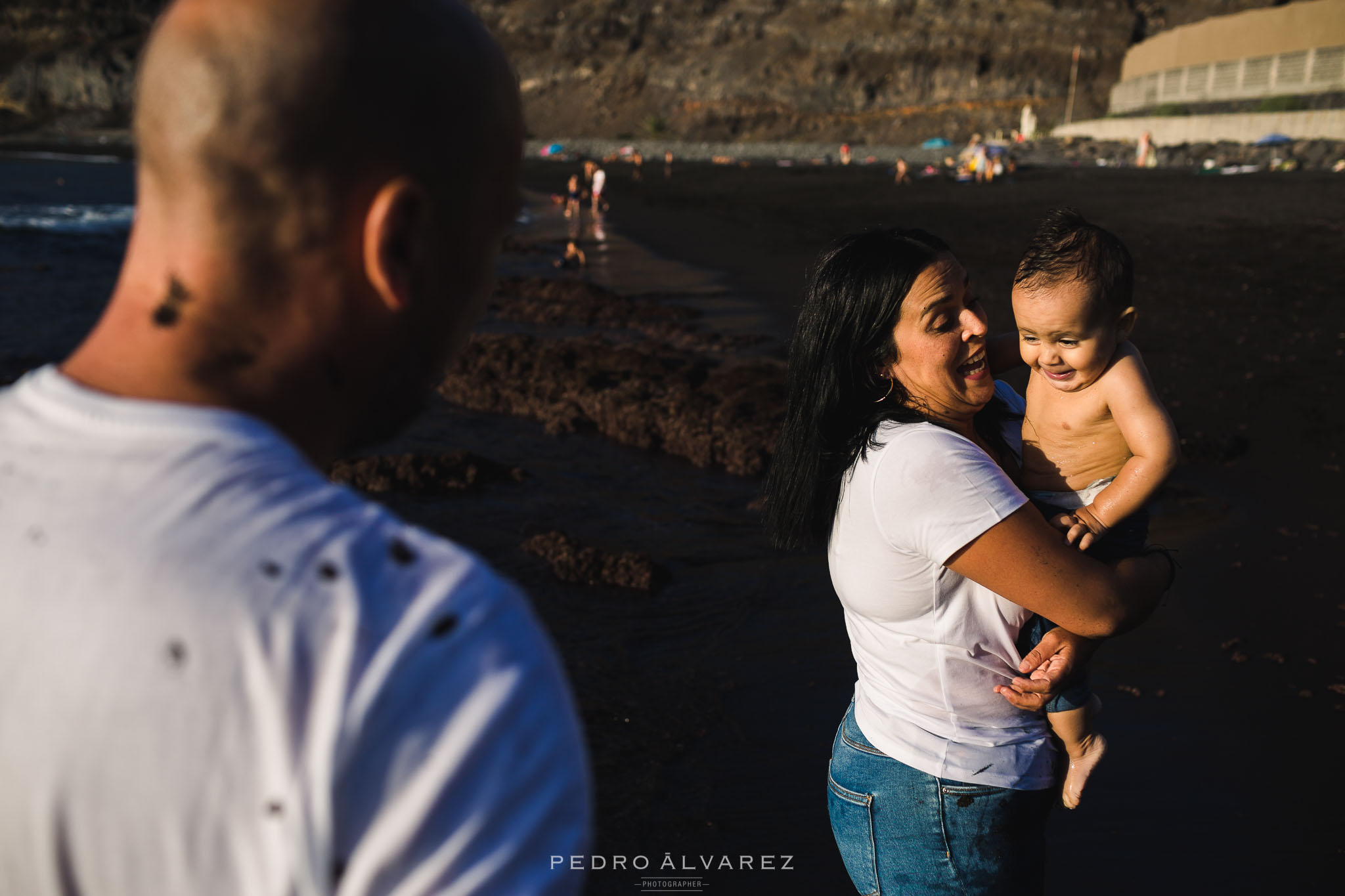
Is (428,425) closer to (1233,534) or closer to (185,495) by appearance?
(1233,534)

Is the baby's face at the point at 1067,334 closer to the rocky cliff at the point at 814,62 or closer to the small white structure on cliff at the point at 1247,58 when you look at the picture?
the small white structure on cliff at the point at 1247,58

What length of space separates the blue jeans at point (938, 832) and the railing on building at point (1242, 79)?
48.3m

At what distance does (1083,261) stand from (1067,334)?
20 centimetres

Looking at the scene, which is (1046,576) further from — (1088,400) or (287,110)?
(287,110)

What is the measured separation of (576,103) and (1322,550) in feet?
309

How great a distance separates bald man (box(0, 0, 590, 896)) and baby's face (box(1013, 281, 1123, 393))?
7.03ft

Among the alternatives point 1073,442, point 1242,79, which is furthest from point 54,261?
point 1242,79

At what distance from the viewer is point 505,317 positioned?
14984 mm

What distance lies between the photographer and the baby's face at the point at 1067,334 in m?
2.63

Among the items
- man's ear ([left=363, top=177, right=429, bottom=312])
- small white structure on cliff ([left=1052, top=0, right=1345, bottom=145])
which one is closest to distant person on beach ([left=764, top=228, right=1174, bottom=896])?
man's ear ([left=363, top=177, right=429, bottom=312])

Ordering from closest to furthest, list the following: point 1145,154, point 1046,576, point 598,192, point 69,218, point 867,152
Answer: point 1046,576
point 598,192
point 69,218
point 1145,154
point 867,152

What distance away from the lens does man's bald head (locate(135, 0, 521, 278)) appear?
2.75 feet

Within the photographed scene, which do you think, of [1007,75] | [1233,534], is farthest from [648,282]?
[1007,75]

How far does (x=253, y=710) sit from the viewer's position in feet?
2.30
